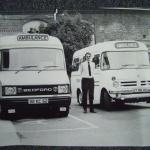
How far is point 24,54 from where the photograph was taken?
253 inches

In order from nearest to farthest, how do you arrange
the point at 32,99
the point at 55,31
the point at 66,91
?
the point at 55,31 < the point at 32,99 < the point at 66,91

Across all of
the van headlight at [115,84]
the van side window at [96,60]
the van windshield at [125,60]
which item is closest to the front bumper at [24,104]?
the van windshield at [125,60]

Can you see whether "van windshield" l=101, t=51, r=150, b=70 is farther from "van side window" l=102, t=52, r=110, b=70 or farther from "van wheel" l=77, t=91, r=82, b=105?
"van wheel" l=77, t=91, r=82, b=105

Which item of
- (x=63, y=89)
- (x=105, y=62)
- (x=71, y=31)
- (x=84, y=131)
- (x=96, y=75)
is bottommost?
(x=84, y=131)

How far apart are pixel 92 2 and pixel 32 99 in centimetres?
314

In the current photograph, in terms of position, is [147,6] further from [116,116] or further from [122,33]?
[116,116]

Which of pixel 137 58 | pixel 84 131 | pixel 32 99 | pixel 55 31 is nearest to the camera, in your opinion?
pixel 55 31

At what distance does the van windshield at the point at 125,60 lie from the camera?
7.36m

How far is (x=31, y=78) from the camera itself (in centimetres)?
643

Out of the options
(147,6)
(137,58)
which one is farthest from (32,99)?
(147,6)

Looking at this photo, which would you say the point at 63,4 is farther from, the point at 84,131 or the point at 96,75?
the point at 96,75

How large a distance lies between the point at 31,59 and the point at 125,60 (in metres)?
1.90

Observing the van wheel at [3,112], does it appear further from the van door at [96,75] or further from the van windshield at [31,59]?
the van door at [96,75]

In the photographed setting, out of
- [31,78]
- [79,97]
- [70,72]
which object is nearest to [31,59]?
[31,78]
